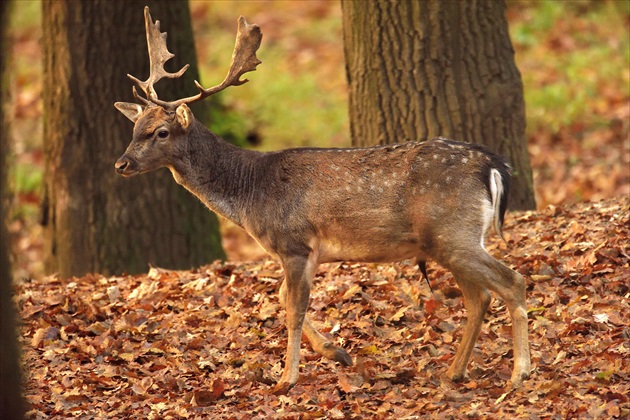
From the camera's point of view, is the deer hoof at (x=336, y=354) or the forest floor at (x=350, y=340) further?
the deer hoof at (x=336, y=354)

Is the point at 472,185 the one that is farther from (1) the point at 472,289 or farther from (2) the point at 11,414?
(2) the point at 11,414

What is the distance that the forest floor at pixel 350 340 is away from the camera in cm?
668

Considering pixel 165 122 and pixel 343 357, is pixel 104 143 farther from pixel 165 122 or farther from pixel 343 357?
pixel 343 357

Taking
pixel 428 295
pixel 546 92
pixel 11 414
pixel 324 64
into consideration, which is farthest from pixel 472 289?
pixel 324 64

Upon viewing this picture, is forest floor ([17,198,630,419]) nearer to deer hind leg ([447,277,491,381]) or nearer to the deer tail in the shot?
deer hind leg ([447,277,491,381])

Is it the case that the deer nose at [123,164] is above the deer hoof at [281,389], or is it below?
above

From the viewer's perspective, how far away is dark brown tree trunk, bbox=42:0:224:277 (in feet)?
35.6

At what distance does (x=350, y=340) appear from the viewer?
25.6ft

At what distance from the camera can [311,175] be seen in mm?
7477

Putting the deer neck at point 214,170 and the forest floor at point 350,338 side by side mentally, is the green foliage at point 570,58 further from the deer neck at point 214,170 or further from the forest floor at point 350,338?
the deer neck at point 214,170

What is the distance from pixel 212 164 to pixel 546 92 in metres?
11.7

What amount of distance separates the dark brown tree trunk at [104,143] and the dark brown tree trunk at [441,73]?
2190 mm

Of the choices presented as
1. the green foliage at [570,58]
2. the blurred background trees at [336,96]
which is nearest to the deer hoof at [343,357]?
the blurred background trees at [336,96]

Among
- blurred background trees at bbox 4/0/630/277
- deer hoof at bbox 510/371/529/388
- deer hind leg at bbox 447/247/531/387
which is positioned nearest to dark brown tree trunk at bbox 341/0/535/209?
deer hind leg at bbox 447/247/531/387
